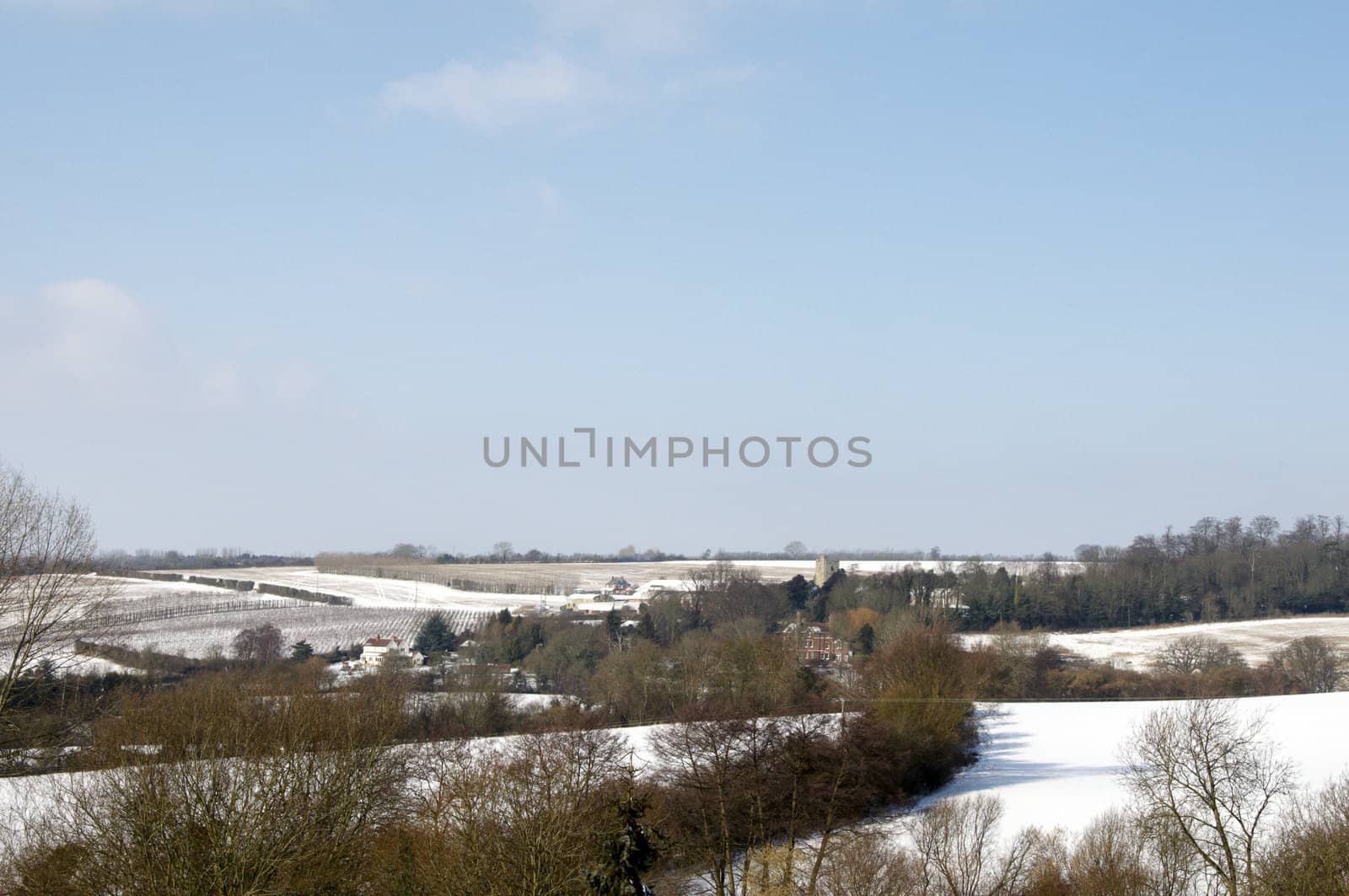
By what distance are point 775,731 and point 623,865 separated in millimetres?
20355

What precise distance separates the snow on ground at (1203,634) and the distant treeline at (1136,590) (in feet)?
11.4

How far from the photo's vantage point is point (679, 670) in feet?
230

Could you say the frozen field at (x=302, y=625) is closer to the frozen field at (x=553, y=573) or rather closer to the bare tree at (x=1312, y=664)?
the frozen field at (x=553, y=573)

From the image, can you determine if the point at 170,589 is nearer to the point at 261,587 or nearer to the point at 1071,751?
the point at 261,587

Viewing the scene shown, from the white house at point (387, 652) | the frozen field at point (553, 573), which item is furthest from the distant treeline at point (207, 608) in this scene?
→ the frozen field at point (553, 573)

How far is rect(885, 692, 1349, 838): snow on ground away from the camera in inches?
1489

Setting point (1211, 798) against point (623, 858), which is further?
point (1211, 798)

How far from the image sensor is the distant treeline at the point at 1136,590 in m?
105

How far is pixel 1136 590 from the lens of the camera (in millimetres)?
109062

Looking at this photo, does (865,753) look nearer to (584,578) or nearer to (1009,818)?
(1009,818)

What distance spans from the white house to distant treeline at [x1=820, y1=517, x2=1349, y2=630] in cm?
4608

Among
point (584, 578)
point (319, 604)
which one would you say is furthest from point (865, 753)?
point (584, 578)

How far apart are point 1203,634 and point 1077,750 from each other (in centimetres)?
5283

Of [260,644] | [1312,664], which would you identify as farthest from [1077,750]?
[260,644]
